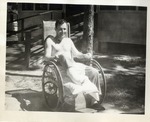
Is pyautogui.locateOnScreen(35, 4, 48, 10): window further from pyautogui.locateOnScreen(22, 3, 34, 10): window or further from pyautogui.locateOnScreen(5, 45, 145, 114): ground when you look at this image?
pyautogui.locateOnScreen(5, 45, 145, 114): ground

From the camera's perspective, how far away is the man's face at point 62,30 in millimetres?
850

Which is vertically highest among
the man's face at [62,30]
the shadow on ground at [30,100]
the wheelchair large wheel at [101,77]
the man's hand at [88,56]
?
the man's face at [62,30]

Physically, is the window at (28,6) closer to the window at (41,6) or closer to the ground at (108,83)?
the window at (41,6)

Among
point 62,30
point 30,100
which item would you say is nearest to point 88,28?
point 62,30

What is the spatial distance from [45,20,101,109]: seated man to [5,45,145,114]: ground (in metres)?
0.04

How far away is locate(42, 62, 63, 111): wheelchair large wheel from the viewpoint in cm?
84

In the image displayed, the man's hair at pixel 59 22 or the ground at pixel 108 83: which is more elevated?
the man's hair at pixel 59 22

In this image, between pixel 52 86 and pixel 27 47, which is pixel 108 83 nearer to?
pixel 52 86

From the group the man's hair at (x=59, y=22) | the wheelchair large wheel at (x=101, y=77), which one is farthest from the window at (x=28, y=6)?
the wheelchair large wheel at (x=101, y=77)

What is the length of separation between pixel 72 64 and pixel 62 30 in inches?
5.7

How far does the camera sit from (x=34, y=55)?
85 cm

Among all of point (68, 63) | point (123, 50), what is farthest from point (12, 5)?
point (123, 50)

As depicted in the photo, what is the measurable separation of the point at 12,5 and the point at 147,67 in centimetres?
61

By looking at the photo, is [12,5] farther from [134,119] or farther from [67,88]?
[134,119]
